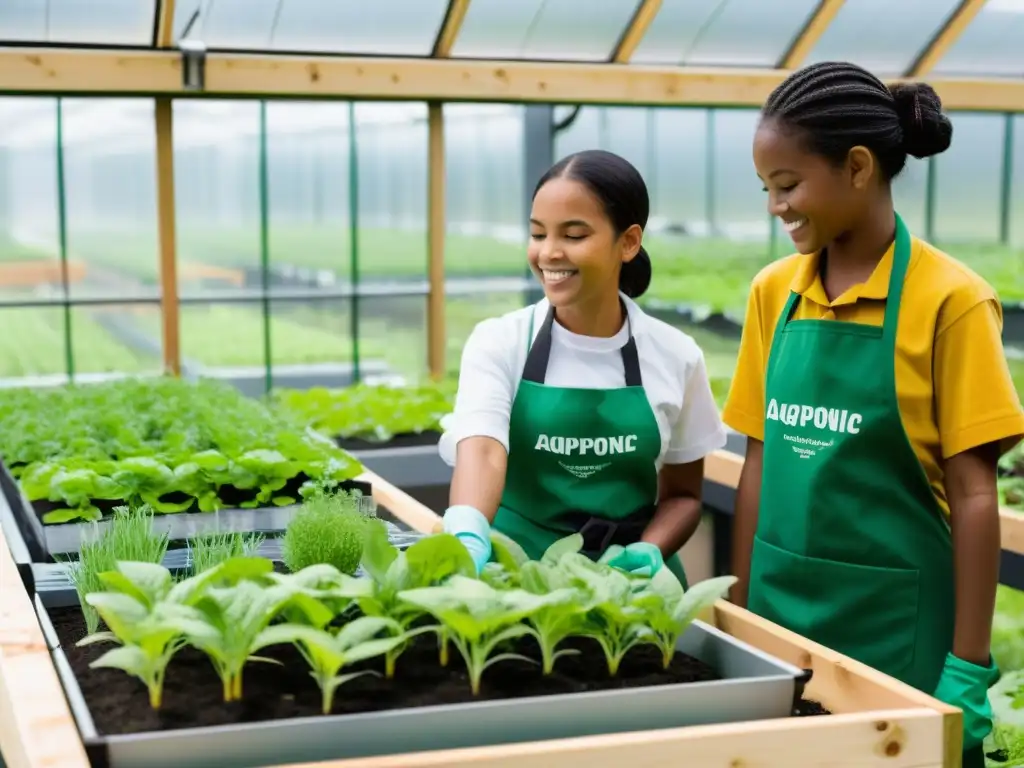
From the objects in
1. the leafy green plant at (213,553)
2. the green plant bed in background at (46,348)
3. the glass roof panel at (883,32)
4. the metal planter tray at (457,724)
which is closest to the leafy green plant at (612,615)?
the metal planter tray at (457,724)

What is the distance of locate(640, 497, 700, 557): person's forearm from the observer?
2259 millimetres

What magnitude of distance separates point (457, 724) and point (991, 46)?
6.99 meters

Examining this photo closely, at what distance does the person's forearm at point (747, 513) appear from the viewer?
231 cm

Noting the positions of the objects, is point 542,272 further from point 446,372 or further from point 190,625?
point 446,372

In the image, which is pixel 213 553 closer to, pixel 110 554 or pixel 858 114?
pixel 110 554

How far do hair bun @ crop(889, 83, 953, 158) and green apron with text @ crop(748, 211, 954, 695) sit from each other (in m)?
0.13

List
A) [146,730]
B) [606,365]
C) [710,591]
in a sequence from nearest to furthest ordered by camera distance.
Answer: [146,730] < [710,591] < [606,365]

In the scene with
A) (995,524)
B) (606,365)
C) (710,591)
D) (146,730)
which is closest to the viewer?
(146,730)

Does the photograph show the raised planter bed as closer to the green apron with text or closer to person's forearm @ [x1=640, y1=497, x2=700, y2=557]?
person's forearm @ [x1=640, y1=497, x2=700, y2=557]

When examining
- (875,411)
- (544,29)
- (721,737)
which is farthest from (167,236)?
(721,737)

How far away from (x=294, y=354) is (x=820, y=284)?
504cm

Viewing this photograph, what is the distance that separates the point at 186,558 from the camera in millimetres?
2158

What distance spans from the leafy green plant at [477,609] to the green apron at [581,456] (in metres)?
0.75

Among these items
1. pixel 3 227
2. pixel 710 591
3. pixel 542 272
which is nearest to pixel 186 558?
pixel 542 272
